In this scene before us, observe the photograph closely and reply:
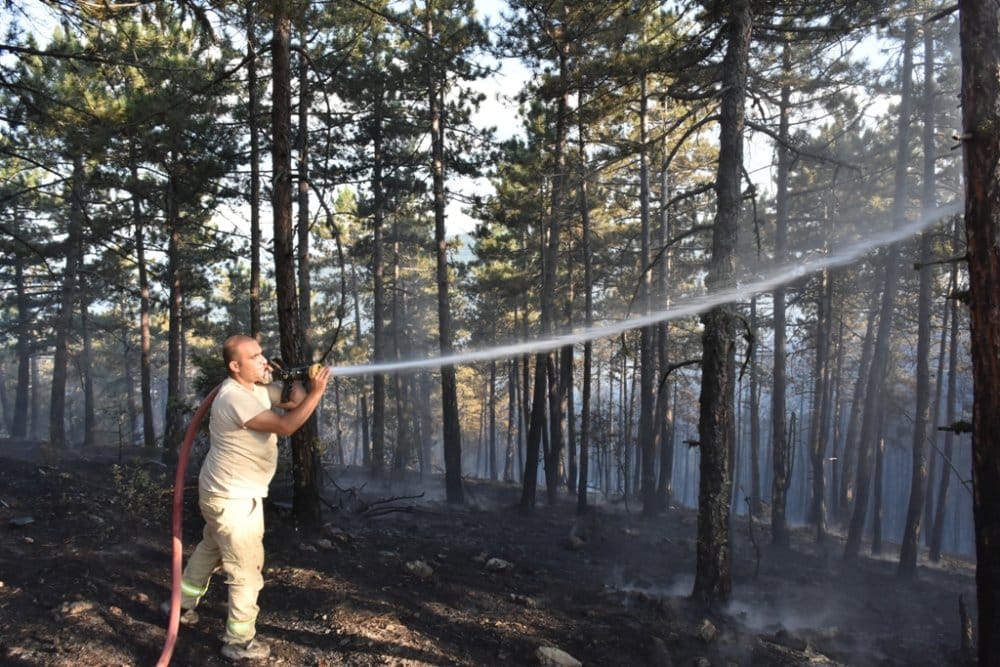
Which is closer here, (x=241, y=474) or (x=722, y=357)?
(x=241, y=474)

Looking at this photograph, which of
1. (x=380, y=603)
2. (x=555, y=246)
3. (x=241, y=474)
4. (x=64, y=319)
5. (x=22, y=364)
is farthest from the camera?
(x=22, y=364)

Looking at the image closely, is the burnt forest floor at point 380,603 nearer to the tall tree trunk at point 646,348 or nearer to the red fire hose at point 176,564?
the red fire hose at point 176,564

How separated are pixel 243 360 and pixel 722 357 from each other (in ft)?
20.5

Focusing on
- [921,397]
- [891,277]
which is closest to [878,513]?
[921,397]

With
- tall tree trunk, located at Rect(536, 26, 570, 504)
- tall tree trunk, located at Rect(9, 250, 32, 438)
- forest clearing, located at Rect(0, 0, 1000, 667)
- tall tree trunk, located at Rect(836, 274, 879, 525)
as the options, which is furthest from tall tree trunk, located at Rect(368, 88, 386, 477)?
tall tree trunk, located at Rect(836, 274, 879, 525)

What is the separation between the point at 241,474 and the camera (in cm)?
425

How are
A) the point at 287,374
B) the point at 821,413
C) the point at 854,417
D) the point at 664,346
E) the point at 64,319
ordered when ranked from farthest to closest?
the point at 854,417, the point at 821,413, the point at 64,319, the point at 664,346, the point at 287,374

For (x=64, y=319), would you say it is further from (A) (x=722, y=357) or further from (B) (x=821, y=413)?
(B) (x=821, y=413)

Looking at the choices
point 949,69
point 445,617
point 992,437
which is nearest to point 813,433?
point 949,69

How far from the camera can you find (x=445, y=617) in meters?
5.66

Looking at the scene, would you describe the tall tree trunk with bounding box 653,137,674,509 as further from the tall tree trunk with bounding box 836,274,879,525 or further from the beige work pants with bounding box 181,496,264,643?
the beige work pants with bounding box 181,496,264,643

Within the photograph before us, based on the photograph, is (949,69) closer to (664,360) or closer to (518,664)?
(664,360)

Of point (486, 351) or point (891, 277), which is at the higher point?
point (891, 277)

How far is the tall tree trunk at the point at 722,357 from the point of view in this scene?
812 cm
